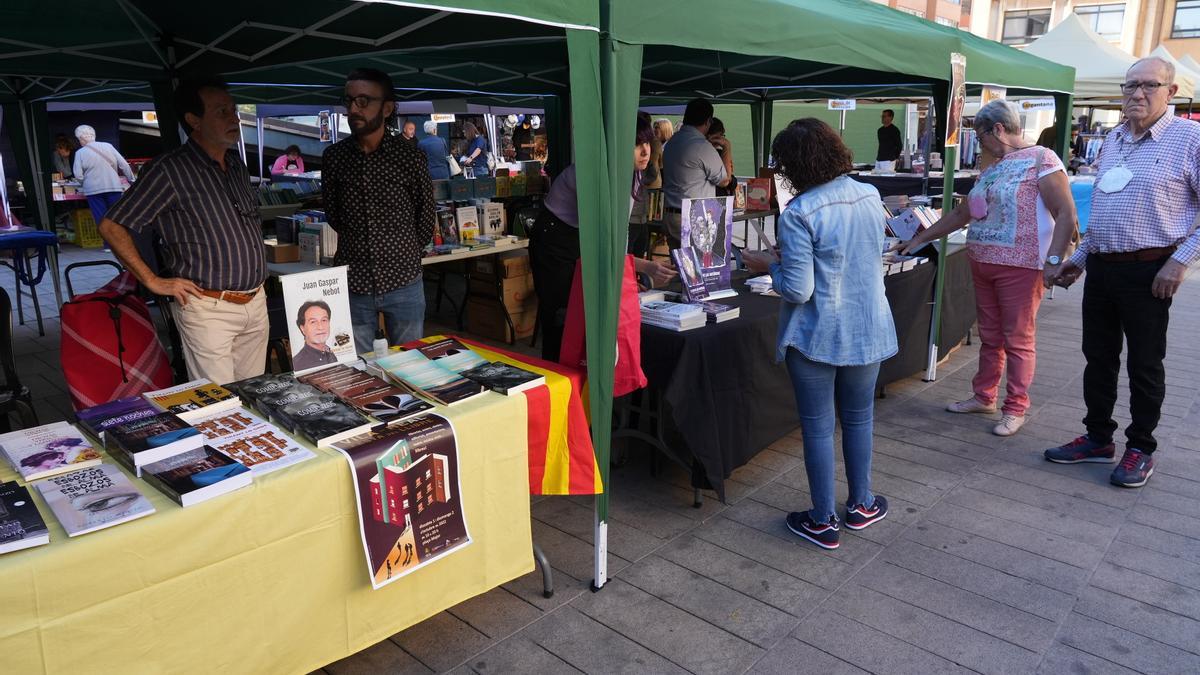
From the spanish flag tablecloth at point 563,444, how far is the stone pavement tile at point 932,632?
84 cm

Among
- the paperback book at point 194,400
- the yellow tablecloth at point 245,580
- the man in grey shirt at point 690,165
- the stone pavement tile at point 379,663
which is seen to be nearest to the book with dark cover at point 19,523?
the yellow tablecloth at point 245,580

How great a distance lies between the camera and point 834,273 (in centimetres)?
279

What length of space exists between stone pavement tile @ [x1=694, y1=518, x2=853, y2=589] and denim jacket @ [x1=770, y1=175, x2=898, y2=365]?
0.76 meters

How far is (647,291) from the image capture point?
381cm

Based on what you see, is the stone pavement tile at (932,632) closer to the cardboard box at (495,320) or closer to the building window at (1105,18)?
the cardboard box at (495,320)

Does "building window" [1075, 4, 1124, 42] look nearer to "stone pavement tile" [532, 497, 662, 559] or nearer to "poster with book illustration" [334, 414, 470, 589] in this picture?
"stone pavement tile" [532, 497, 662, 559]

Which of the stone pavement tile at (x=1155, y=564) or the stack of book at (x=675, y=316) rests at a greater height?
the stack of book at (x=675, y=316)

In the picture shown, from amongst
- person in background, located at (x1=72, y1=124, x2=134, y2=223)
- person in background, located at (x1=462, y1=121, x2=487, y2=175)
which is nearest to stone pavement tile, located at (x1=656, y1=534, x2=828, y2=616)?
person in background, located at (x1=72, y1=124, x2=134, y2=223)

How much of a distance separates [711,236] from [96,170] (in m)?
8.86

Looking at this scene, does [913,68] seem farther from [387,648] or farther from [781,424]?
[387,648]

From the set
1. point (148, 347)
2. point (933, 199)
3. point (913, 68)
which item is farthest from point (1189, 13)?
point (148, 347)

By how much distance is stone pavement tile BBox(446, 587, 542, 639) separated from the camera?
2576 millimetres

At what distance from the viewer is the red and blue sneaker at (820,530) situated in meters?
3.09

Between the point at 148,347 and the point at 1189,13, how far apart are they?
39215 millimetres
